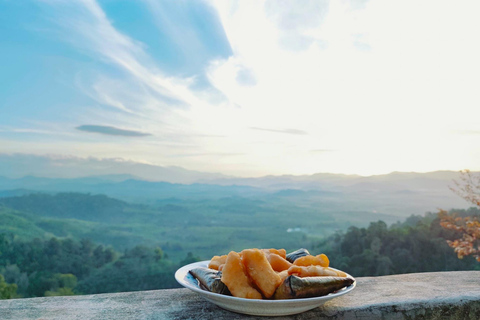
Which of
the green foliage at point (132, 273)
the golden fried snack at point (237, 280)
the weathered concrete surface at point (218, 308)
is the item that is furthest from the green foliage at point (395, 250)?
the golden fried snack at point (237, 280)

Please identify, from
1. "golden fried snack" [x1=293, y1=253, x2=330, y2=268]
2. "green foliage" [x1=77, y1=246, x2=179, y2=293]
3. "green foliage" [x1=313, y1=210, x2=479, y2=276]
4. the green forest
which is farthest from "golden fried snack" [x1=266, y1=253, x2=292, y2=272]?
"green foliage" [x1=77, y1=246, x2=179, y2=293]

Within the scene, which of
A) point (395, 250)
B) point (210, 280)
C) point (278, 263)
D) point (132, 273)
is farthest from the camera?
point (132, 273)

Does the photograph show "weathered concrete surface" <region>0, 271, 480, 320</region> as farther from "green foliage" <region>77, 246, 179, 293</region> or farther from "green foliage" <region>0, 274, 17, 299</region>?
"green foliage" <region>0, 274, 17, 299</region>

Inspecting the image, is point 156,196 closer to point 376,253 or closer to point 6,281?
point 6,281

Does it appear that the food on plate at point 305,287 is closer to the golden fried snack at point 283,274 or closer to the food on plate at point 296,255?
the golden fried snack at point 283,274

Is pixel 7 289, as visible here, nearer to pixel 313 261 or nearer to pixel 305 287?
pixel 313 261

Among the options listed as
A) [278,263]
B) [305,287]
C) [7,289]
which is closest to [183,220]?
[7,289]

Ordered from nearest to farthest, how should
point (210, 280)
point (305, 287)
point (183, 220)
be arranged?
1. point (305, 287)
2. point (210, 280)
3. point (183, 220)

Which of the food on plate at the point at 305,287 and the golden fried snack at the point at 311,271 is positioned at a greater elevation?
the golden fried snack at the point at 311,271
